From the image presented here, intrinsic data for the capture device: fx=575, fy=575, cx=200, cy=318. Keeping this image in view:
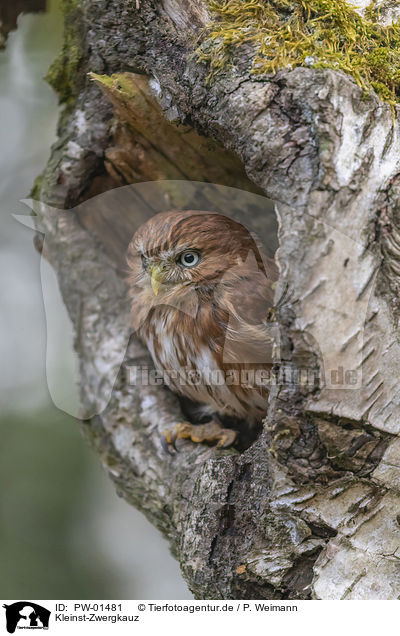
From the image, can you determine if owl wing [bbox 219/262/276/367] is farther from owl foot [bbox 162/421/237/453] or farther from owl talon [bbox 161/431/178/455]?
owl talon [bbox 161/431/178/455]

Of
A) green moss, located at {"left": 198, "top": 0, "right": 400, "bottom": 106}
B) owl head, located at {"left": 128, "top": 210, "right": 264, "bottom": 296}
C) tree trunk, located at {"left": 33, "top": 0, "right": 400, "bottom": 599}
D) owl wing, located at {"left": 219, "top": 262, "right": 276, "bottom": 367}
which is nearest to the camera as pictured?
tree trunk, located at {"left": 33, "top": 0, "right": 400, "bottom": 599}

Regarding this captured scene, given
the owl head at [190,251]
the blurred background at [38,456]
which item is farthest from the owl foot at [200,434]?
the owl head at [190,251]

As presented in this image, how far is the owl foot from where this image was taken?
3581 mm

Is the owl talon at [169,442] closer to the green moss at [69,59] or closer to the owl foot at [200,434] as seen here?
the owl foot at [200,434]

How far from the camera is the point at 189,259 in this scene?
3422mm

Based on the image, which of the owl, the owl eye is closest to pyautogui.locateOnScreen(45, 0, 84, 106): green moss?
Result: the owl

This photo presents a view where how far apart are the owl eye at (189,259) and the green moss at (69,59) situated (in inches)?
49.4

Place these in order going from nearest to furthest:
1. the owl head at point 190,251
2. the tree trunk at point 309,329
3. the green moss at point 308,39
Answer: the tree trunk at point 309,329 → the green moss at point 308,39 → the owl head at point 190,251

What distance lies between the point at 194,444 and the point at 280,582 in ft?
3.88

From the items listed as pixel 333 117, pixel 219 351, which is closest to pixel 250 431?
pixel 219 351

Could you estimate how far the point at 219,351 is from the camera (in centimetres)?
337
